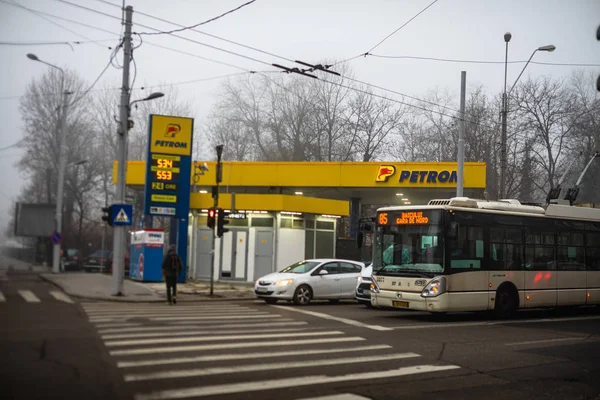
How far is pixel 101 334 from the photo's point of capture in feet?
39.4

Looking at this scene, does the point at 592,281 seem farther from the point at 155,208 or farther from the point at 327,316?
the point at 155,208

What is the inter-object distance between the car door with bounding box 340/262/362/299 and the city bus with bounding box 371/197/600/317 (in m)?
5.09

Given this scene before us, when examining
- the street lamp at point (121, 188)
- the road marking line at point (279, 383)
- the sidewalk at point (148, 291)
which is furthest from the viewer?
the sidewalk at point (148, 291)

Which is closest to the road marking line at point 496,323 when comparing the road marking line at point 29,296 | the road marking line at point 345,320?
the road marking line at point 345,320

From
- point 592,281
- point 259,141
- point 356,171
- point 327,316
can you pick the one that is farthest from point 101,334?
point 259,141

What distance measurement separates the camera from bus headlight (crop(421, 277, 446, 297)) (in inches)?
614

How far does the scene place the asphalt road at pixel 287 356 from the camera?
7.86 m

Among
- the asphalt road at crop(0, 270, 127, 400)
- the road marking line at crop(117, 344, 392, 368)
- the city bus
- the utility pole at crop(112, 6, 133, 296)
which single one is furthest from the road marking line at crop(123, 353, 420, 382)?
the utility pole at crop(112, 6, 133, 296)

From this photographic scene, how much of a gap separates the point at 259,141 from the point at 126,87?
1204 inches

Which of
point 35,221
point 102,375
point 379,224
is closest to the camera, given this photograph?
point 102,375

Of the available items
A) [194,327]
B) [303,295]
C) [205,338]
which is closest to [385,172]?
[303,295]

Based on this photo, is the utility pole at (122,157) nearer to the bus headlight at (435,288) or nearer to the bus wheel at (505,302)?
the bus headlight at (435,288)

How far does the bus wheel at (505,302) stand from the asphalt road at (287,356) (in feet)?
1.16

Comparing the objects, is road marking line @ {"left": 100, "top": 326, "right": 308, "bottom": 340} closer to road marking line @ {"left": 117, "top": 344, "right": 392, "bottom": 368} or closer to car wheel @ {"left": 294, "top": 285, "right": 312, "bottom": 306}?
road marking line @ {"left": 117, "top": 344, "right": 392, "bottom": 368}
